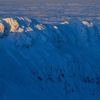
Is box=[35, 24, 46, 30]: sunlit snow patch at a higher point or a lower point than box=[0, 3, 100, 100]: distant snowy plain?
higher

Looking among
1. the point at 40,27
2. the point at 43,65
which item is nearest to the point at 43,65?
the point at 43,65

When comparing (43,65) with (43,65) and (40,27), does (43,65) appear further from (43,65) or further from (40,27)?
(40,27)

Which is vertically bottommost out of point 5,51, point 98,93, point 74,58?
point 98,93

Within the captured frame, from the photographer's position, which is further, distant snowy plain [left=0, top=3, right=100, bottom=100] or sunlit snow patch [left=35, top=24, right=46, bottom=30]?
sunlit snow patch [left=35, top=24, right=46, bottom=30]

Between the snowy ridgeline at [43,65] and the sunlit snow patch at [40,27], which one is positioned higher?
the sunlit snow patch at [40,27]

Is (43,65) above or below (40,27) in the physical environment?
below

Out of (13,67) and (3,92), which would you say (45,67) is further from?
(3,92)

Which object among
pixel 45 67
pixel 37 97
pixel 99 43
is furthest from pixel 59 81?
pixel 99 43

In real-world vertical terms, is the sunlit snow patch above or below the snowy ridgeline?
above
